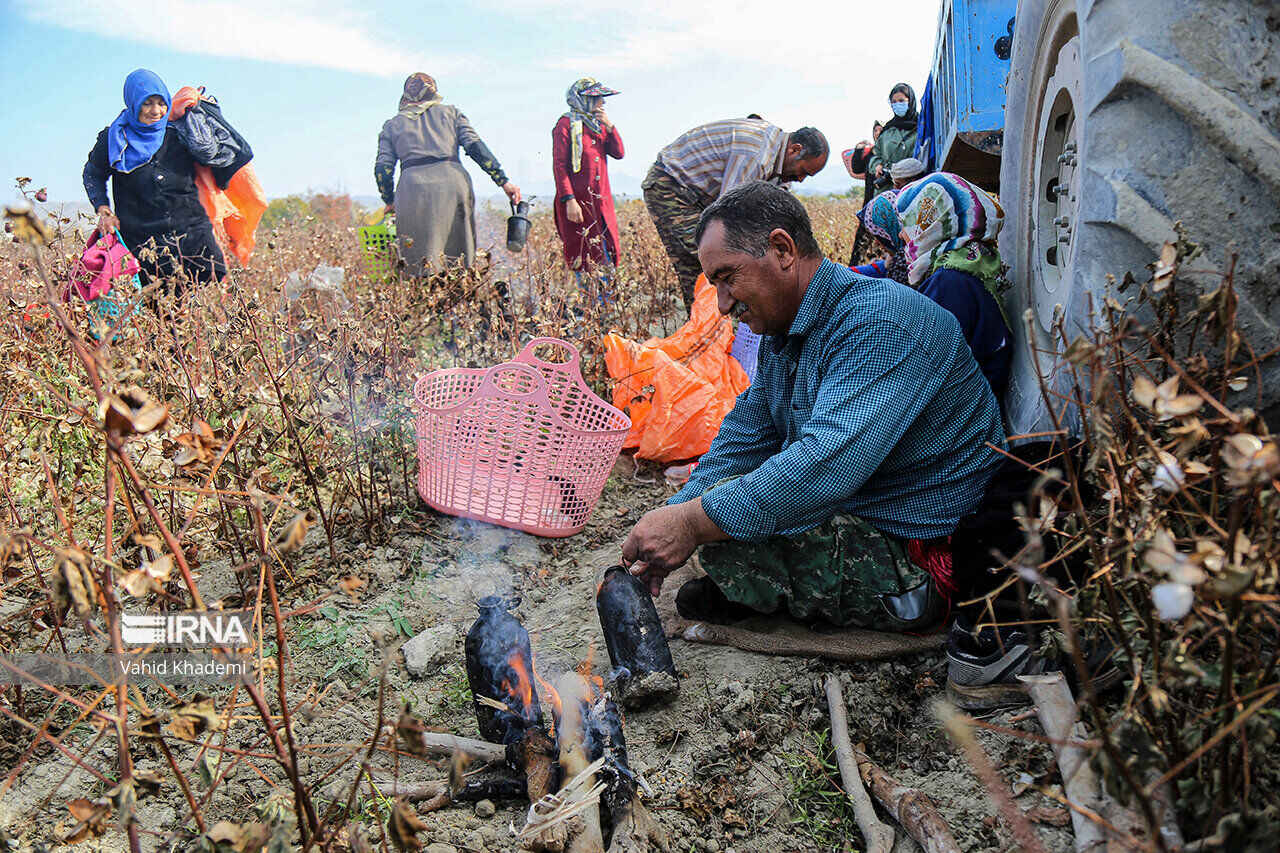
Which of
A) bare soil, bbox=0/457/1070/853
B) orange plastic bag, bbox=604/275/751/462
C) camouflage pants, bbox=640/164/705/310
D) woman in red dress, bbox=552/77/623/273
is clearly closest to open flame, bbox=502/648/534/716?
bare soil, bbox=0/457/1070/853

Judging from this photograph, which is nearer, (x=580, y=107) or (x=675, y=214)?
(x=675, y=214)

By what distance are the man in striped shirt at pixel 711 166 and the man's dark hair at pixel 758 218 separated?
3.27 metres

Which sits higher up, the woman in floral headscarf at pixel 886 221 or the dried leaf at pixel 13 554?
the woman in floral headscarf at pixel 886 221

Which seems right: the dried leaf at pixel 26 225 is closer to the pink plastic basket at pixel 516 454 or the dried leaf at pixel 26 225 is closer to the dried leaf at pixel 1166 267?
the dried leaf at pixel 1166 267

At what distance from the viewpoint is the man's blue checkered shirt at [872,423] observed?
2006mm

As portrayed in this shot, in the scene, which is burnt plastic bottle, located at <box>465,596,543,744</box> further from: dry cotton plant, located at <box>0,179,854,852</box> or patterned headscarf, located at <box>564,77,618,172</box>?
patterned headscarf, located at <box>564,77,618,172</box>

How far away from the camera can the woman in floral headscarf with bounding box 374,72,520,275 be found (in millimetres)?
5867

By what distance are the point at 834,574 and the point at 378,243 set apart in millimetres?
4916

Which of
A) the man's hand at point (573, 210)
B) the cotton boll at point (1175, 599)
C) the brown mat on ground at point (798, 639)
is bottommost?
the brown mat on ground at point (798, 639)

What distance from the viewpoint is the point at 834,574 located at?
2.25 meters

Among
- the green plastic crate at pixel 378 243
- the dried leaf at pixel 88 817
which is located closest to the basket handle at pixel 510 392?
the dried leaf at pixel 88 817

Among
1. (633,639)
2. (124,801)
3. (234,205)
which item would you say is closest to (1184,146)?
(633,639)

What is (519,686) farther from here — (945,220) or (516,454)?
(945,220)

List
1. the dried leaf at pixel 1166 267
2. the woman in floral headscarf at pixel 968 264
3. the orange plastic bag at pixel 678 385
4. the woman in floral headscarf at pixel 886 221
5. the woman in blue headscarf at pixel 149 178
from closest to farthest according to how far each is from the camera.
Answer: the dried leaf at pixel 1166 267
the woman in floral headscarf at pixel 968 264
the woman in floral headscarf at pixel 886 221
the orange plastic bag at pixel 678 385
the woman in blue headscarf at pixel 149 178
